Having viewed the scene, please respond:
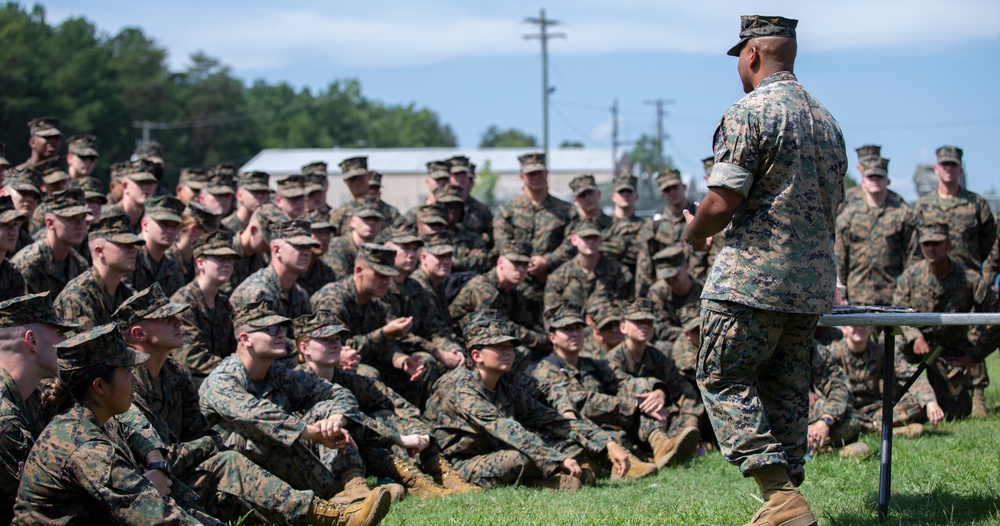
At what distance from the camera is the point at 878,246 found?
11914 millimetres

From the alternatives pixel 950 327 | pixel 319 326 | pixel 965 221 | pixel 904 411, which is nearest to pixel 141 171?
pixel 319 326

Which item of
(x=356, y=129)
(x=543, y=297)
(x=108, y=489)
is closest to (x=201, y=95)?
(x=356, y=129)

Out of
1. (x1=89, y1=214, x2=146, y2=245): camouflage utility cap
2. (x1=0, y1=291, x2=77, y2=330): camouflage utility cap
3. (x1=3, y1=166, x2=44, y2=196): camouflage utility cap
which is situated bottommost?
(x1=0, y1=291, x2=77, y2=330): camouflage utility cap

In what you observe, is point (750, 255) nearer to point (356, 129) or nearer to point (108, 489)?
point (108, 489)

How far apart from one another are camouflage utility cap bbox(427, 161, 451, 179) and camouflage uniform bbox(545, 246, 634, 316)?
2.16 m

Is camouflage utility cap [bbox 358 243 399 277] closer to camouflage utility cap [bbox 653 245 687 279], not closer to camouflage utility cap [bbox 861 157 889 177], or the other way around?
camouflage utility cap [bbox 653 245 687 279]

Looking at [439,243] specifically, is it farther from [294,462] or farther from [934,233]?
[934,233]

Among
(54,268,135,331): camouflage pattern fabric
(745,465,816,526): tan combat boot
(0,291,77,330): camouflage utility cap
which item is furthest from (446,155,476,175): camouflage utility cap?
(745,465,816,526): tan combat boot

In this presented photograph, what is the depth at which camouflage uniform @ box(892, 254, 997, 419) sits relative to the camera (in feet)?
35.2

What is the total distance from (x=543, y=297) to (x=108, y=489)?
7.13 meters

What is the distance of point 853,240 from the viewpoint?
12.1 m

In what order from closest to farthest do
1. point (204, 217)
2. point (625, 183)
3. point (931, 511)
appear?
point (931, 511)
point (204, 217)
point (625, 183)

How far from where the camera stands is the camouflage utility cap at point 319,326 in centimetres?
795

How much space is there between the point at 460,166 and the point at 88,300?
553 cm
